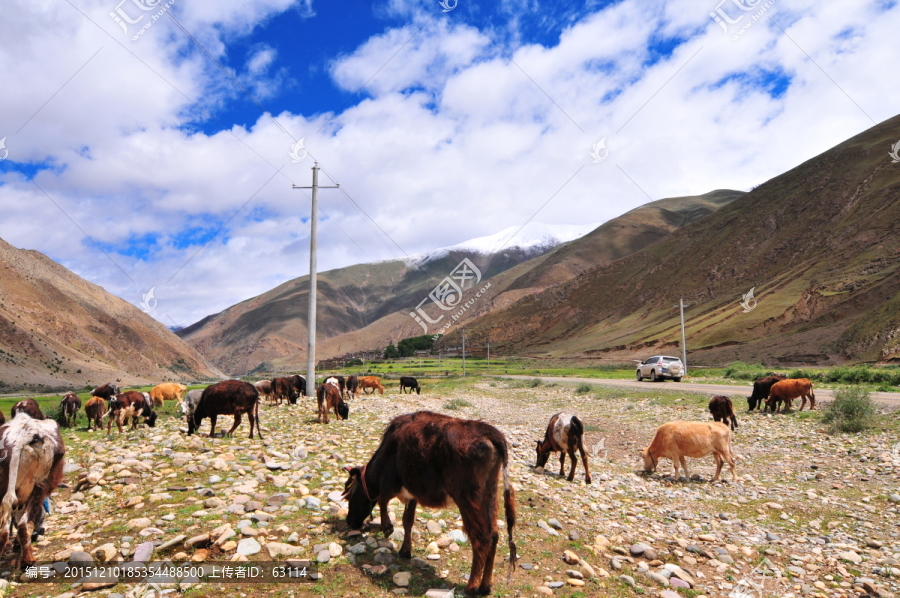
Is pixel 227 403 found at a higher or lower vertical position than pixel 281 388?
higher

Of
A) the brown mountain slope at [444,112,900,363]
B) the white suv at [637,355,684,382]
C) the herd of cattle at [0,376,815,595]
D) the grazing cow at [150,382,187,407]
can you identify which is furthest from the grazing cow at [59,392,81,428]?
the brown mountain slope at [444,112,900,363]

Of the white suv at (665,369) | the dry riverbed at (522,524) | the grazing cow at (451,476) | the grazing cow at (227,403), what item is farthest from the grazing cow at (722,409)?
the white suv at (665,369)

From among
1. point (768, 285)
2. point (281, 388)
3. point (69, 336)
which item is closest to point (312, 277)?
point (281, 388)

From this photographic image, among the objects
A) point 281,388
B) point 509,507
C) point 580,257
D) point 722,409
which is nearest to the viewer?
point 509,507

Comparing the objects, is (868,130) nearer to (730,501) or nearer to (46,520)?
(730,501)

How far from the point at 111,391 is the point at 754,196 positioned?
130870 millimetres

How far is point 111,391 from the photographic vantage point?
66.0 ft

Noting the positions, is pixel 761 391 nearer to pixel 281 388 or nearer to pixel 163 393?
pixel 281 388

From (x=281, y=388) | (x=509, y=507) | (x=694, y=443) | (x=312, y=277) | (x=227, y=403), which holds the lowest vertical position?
(x=694, y=443)

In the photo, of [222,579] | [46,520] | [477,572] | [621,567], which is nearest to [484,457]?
[477,572]

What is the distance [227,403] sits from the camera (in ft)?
42.1

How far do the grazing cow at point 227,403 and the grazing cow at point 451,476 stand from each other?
703 centimetres

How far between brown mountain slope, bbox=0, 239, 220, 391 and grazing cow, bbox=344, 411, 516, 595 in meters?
62.3

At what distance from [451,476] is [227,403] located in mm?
9155
